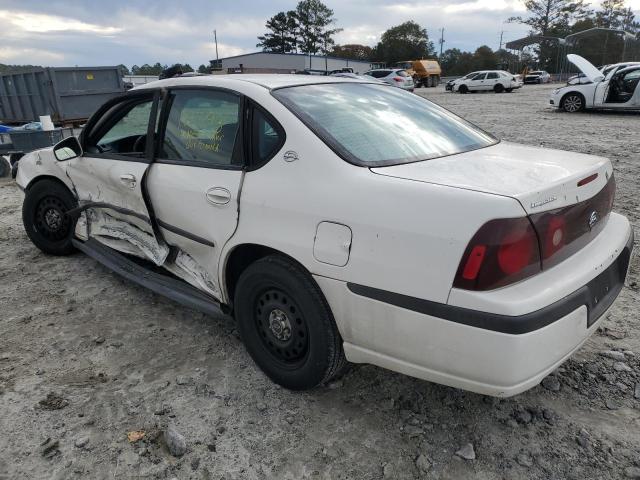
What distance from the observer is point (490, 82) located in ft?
106

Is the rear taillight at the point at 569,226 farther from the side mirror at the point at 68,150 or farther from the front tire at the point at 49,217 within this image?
the front tire at the point at 49,217

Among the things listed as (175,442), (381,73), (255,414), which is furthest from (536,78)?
(175,442)

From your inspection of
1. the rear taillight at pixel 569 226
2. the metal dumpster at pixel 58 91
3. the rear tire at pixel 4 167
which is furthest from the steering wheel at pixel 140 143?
the metal dumpster at pixel 58 91

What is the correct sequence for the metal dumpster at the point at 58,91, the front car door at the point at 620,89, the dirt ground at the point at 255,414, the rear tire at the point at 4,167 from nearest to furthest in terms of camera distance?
the dirt ground at the point at 255,414 → the rear tire at the point at 4,167 → the metal dumpster at the point at 58,91 → the front car door at the point at 620,89

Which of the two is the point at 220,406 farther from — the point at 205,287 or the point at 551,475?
the point at 551,475

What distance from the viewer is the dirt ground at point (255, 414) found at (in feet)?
6.90

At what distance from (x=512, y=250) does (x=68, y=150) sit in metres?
3.38

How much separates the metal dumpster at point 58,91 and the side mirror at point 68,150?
7.58 m

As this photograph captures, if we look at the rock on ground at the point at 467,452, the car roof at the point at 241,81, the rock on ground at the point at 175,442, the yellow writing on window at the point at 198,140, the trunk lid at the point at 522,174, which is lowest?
the rock on ground at the point at 467,452

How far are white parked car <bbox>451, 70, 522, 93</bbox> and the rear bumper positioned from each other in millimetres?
33417

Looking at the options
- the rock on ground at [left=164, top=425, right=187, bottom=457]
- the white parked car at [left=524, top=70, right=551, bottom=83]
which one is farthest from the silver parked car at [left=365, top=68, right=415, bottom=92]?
the rock on ground at [left=164, top=425, right=187, bottom=457]

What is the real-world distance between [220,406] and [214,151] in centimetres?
139

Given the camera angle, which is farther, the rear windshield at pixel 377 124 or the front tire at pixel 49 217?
the front tire at pixel 49 217

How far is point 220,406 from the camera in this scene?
249cm
